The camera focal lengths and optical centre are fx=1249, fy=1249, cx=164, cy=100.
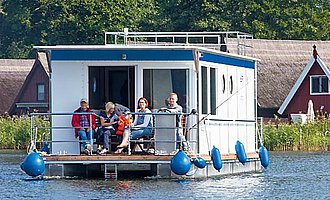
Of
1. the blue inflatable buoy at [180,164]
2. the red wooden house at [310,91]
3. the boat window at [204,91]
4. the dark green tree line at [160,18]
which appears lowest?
the blue inflatable buoy at [180,164]

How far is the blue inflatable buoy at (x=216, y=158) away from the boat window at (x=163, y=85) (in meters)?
1.09

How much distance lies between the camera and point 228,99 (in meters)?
28.4

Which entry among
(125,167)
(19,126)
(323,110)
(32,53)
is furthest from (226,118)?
(32,53)

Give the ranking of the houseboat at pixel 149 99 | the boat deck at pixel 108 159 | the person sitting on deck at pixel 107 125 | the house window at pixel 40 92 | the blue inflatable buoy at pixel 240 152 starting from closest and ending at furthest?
the boat deck at pixel 108 159, the houseboat at pixel 149 99, the person sitting on deck at pixel 107 125, the blue inflatable buoy at pixel 240 152, the house window at pixel 40 92

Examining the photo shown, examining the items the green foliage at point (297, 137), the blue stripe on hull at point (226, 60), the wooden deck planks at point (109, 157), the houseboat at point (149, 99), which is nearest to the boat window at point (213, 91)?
the houseboat at point (149, 99)

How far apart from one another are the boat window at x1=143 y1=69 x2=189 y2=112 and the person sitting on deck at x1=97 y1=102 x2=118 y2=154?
3.40ft

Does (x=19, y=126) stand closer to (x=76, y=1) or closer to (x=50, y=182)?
(x=50, y=182)

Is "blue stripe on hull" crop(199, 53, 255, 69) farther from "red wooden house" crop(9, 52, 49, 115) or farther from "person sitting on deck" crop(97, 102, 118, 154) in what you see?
"red wooden house" crop(9, 52, 49, 115)

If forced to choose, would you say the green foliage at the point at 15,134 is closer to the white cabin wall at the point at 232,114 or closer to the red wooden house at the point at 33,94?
the white cabin wall at the point at 232,114

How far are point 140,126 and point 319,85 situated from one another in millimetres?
33141

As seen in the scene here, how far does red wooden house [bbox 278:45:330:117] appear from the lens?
189ft

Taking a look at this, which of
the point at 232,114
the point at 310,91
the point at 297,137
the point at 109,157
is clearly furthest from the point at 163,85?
the point at 310,91

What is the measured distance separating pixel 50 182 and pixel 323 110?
33059mm

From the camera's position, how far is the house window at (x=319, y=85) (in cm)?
5784
